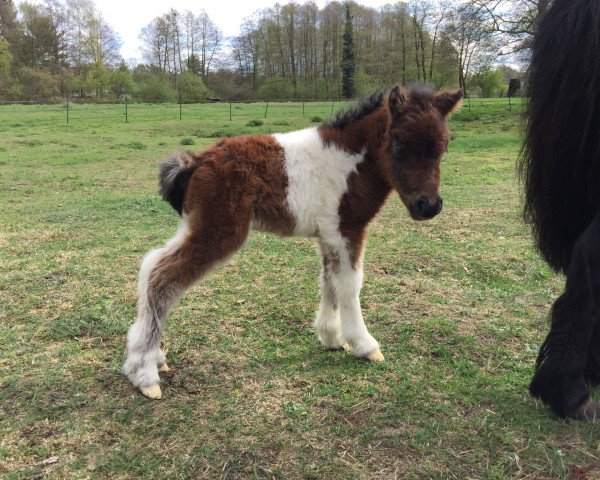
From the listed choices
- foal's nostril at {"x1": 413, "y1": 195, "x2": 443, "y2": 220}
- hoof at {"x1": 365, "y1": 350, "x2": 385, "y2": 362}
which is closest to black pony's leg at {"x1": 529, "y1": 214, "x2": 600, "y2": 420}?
foal's nostril at {"x1": 413, "y1": 195, "x2": 443, "y2": 220}

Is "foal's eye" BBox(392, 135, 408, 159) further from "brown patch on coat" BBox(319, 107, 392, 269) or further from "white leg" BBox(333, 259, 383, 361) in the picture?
"white leg" BBox(333, 259, 383, 361)

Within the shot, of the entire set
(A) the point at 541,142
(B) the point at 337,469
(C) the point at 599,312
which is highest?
(A) the point at 541,142

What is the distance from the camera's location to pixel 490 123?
22.7 meters

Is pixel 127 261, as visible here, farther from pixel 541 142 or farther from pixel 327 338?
pixel 541 142

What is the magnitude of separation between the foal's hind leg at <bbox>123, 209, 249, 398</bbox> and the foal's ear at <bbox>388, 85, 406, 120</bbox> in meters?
1.16

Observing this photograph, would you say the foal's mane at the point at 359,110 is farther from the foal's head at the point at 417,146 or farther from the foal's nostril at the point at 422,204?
the foal's nostril at the point at 422,204

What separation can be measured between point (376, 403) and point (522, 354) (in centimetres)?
126

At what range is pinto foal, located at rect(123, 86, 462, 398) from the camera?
9.15 feet

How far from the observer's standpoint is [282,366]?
3129mm

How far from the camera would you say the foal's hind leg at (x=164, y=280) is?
275cm

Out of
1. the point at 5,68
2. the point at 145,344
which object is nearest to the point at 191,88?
the point at 5,68

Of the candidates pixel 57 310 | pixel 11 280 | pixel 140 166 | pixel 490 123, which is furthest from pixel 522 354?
pixel 490 123

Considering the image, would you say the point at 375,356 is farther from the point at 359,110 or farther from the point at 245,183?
the point at 359,110

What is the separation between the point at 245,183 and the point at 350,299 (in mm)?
1044
